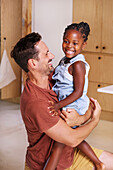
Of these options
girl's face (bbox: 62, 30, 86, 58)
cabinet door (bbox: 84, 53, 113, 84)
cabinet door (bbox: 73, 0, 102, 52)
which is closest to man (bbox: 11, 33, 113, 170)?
girl's face (bbox: 62, 30, 86, 58)

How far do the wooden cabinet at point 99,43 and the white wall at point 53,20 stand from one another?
0.15m

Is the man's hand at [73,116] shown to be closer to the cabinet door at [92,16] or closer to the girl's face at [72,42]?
the girl's face at [72,42]

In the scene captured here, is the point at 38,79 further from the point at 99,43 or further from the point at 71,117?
the point at 99,43

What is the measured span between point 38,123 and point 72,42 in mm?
644

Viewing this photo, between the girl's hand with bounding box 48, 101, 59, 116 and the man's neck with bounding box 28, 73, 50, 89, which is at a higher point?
the man's neck with bounding box 28, 73, 50, 89

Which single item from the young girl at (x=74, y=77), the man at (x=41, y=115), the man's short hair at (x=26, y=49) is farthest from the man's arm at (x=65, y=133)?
the man's short hair at (x=26, y=49)

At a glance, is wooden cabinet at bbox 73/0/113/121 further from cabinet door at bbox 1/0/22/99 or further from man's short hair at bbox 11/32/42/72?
man's short hair at bbox 11/32/42/72

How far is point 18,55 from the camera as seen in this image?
1.76m

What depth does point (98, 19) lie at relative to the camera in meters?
4.34

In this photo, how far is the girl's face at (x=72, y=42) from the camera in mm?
2062

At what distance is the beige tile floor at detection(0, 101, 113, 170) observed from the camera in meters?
3.29

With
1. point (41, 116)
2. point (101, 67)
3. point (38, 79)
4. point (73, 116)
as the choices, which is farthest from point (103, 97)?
point (41, 116)

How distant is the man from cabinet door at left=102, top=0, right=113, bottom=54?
249 centimetres

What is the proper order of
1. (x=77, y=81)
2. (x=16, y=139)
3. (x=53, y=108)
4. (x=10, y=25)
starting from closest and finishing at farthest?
1. (x=53, y=108)
2. (x=77, y=81)
3. (x=16, y=139)
4. (x=10, y=25)
